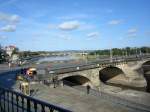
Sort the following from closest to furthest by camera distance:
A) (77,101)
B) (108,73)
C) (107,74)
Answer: (77,101) → (108,73) → (107,74)

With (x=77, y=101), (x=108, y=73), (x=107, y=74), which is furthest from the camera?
(x=107, y=74)

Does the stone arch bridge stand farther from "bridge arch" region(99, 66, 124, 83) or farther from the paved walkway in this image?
the paved walkway

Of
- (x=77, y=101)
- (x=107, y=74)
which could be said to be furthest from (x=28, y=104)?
(x=107, y=74)

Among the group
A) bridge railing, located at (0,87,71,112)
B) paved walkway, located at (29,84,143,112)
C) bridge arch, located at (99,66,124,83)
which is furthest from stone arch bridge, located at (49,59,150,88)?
bridge railing, located at (0,87,71,112)

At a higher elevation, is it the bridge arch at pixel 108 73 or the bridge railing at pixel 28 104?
the bridge railing at pixel 28 104

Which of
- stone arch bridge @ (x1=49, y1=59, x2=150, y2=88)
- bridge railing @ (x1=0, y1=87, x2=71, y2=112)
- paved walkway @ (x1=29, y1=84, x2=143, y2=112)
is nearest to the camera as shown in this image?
bridge railing @ (x1=0, y1=87, x2=71, y2=112)

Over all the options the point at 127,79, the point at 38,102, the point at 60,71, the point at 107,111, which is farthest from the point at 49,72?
the point at 38,102

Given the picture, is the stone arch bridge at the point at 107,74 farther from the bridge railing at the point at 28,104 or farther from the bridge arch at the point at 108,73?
the bridge railing at the point at 28,104

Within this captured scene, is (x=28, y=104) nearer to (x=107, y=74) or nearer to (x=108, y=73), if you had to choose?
(x=108, y=73)

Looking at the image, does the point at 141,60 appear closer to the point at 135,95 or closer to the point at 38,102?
the point at 135,95

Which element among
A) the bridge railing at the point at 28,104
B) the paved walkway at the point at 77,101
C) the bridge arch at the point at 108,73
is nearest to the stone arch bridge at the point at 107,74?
the bridge arch at the point at 108,73

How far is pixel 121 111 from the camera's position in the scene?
2030 centimetres

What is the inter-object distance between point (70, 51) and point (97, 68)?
464ft

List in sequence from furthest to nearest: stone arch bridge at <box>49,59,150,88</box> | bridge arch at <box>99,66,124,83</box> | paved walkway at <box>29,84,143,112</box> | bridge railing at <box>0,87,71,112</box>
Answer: bridge arch at <box>99,66,124,83</box> < stone arch bridge at <box>49,59,150,88</box> < paved walkway at <box>29,84,143,112</box> < bridge railing at <box>0,87,71,112</box>
